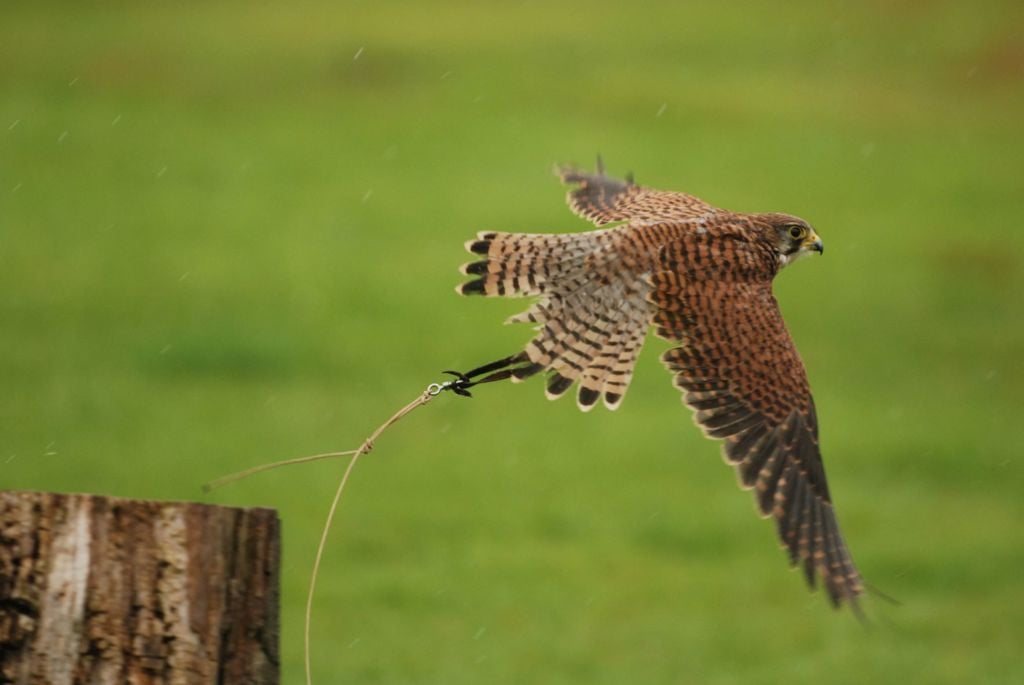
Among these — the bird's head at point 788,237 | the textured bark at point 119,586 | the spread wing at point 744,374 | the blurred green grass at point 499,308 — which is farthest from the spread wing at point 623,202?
the blurred green grass at point 499,308

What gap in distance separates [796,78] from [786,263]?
25.1 meters

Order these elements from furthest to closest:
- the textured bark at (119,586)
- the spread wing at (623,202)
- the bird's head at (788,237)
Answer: the spread wing at (623,202)
the bird's head at (788,237)
the textured bark at (119,586)

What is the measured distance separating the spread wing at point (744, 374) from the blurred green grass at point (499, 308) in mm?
5078

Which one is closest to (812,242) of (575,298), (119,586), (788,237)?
(788,237)

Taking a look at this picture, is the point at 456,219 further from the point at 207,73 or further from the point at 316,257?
the point at 207,73

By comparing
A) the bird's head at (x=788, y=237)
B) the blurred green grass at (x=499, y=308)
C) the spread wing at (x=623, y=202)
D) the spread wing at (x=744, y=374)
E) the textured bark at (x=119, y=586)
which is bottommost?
the textured bark at (x=119, y=586)

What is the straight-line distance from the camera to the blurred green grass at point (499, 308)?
37.1ft

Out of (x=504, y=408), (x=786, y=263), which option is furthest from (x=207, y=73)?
(x=786, y=263)

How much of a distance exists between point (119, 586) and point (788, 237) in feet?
8.28

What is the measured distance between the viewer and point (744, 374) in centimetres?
475

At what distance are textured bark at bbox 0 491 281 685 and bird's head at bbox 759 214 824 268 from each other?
2.17 meters

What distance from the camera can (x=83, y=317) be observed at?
1731 centimetres

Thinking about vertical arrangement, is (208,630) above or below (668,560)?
below

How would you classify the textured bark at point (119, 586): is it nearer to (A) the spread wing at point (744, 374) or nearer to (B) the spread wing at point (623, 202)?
(A) the spread wing at point (744, 374)
